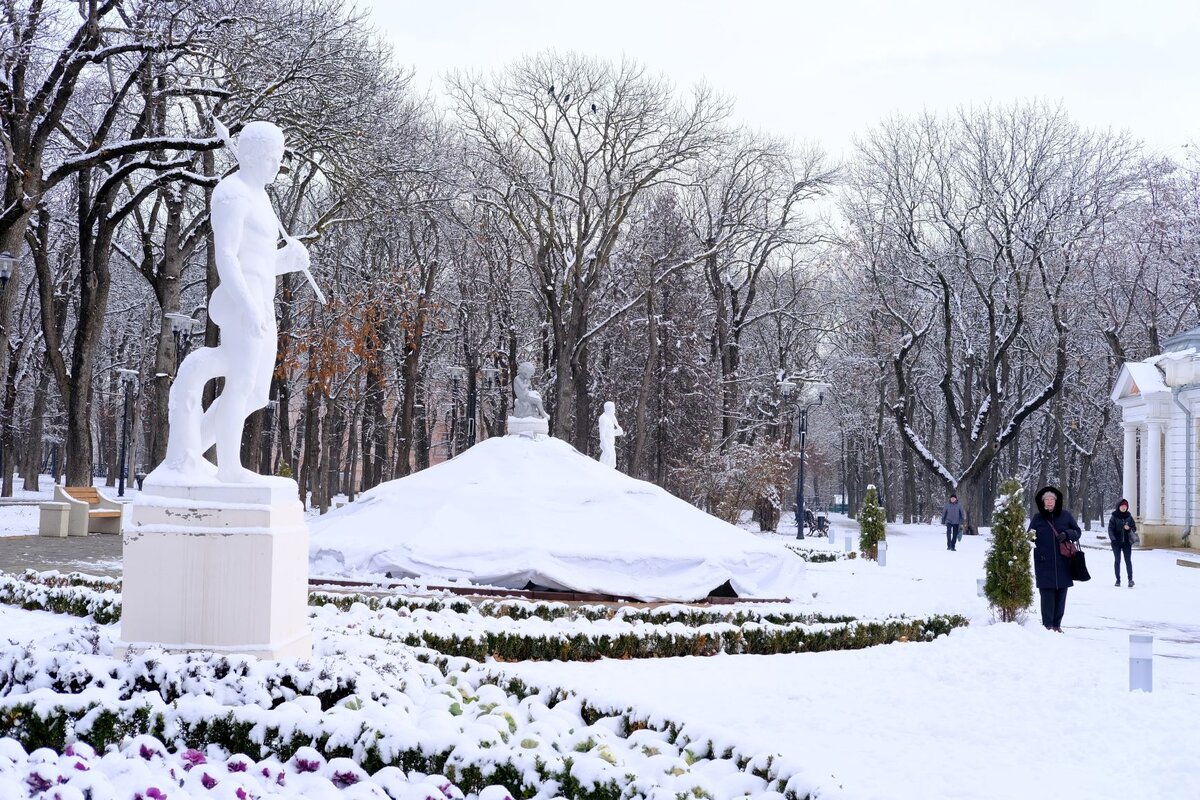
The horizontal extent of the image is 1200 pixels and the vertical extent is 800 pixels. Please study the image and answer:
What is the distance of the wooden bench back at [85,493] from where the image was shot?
20.5 metres

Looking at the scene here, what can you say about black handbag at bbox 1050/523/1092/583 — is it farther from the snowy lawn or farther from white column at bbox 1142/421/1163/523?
white column at bbox 1142/421/1163/523

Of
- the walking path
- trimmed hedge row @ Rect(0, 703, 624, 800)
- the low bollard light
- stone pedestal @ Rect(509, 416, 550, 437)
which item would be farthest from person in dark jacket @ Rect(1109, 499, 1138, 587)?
trimmed hedge row @ Rect(0, 703, 624, 800)

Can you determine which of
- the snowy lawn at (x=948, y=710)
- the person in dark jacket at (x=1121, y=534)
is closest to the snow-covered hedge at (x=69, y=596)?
the snowy lawn at (x=948, y=710)

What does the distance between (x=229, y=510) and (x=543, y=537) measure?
8.47 meters

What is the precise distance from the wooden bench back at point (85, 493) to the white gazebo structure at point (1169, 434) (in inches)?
1002

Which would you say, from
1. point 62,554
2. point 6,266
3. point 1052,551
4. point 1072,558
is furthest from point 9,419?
point 1072,558

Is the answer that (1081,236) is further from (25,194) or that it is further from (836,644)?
(25,194)

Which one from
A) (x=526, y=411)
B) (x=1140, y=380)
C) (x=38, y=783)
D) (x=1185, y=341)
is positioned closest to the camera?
(x=38, y=783)

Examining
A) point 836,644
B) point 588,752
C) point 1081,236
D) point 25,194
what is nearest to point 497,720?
point 588,752

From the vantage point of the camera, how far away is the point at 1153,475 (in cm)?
2995

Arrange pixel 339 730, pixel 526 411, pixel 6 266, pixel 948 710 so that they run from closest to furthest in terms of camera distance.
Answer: pixel 339 730
pixel 948 710
pixel 6 266
pixel 526 411

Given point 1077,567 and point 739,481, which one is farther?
point 739,481

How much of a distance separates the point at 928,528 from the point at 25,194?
30.0m

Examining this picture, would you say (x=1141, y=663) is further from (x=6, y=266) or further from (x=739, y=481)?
(x=739, y=481)
